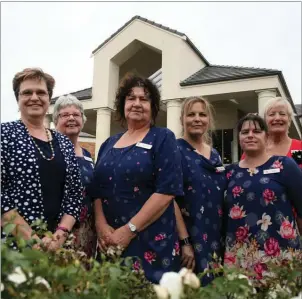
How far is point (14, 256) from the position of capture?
1.13 metres

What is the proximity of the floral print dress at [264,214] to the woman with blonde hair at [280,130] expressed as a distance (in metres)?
0.53

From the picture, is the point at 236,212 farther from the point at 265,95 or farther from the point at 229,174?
the point at 265,95

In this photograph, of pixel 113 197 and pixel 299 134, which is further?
pixel 299 134

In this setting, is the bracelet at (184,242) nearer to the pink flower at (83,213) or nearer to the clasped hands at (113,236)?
the clasped hands at (113,236)

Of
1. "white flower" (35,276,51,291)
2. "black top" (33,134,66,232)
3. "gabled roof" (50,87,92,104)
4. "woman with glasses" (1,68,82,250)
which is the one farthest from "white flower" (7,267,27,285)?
"gabled roof" (50,87,92,104)

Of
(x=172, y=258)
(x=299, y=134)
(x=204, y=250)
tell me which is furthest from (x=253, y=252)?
(x=299, y=134)

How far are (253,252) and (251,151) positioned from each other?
0.74 m

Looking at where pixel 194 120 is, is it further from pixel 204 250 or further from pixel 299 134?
pixel 299 134

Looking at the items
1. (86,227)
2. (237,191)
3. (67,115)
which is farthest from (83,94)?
(237,191)

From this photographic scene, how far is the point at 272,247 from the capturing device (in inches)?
112

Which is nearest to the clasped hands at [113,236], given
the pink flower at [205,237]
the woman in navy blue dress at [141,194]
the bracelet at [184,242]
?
the woman in navy blue dress at [141,194]

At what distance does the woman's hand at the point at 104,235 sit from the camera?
8.62 ft

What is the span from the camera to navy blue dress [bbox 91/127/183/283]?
2574 millimetres

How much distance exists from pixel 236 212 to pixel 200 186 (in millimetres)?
A: 325
